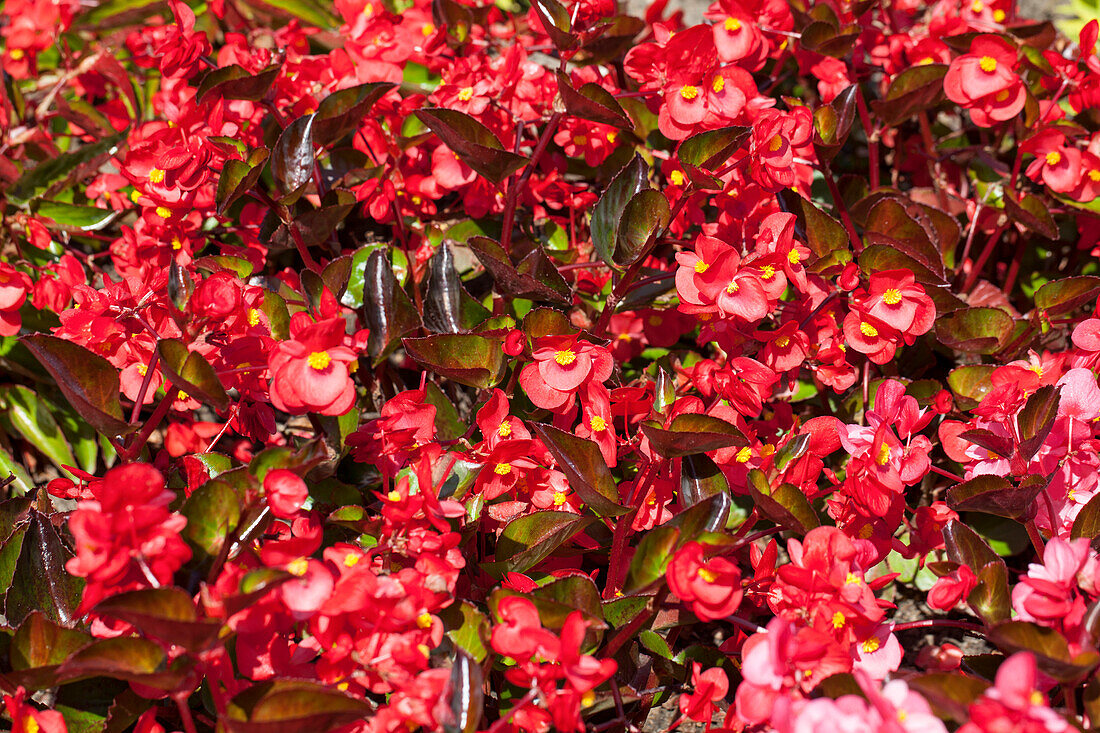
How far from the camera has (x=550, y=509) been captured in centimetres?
128

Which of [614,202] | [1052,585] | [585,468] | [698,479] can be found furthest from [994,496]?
[614,202]

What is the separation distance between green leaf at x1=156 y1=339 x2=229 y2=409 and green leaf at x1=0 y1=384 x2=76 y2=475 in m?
0.82

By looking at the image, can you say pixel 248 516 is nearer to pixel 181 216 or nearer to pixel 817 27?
pixel 181 216

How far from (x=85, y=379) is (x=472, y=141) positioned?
2.05 feet

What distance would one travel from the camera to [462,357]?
1.29m

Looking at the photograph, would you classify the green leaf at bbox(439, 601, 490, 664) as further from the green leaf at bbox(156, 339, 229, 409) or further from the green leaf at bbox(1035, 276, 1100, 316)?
the green leaf at bbox(1035, 276, 1100, 316)

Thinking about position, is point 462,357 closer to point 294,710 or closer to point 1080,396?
point 294,710

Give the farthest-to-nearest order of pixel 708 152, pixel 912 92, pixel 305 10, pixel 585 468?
pixel 305 10 → pixel 912 92 → pixel 708 152 → pixel 585 468

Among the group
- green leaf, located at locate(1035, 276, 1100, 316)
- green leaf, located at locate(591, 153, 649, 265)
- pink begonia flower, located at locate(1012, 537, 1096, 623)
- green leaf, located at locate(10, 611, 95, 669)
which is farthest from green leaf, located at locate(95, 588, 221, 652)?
green leaf, located at locate(1035, 276, 1100, 316)

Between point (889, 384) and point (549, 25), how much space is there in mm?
727

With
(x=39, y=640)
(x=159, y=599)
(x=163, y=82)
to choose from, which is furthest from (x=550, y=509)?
(x=163, y=82)

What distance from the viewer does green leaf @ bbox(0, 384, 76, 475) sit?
1.71 metres

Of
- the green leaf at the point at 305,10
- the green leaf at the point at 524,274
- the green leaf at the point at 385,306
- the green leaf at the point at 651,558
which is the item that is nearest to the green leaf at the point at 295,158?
the green leaf at the point at 385,306

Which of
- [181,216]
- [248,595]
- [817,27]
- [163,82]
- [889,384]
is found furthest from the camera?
[163,82]
